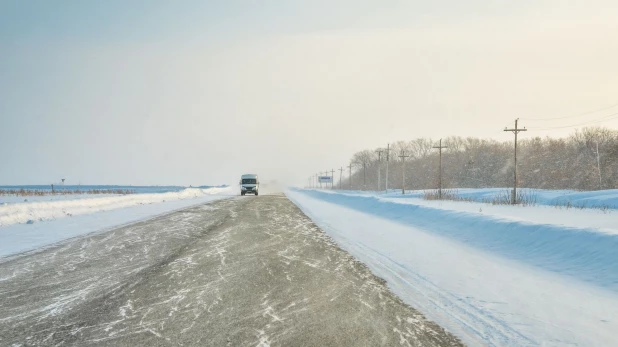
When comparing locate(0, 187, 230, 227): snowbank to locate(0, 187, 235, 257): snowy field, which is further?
locate(0, 187, 230, 227): snowbank

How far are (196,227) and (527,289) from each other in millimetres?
12228

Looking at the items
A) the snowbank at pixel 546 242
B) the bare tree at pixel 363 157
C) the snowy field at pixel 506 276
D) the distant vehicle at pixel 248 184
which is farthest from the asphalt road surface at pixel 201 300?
the bare tree at pixel 363 157

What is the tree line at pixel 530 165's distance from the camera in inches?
2445

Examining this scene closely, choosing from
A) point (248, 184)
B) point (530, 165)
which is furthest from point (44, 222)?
point (530, 165)

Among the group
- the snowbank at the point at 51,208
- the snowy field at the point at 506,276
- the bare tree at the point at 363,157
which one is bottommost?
the snowy field at the point at 506,276

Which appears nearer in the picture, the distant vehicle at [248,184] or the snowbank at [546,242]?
the snowbank at [546,242]

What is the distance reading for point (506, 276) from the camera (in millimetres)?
8125

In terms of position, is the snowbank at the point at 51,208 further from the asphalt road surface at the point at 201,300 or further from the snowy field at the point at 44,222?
the asphalt road surface at the point at 201,300

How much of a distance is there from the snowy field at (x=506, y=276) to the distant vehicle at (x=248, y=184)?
1688 inches

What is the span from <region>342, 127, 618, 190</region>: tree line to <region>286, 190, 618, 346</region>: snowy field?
1876 inches

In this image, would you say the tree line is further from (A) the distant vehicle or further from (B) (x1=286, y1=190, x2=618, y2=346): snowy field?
(B) (x1=286, y1=190, x2=618, y2=346): snowy field

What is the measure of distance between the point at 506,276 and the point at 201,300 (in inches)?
221

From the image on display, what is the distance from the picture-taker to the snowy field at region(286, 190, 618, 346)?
16.5 ft

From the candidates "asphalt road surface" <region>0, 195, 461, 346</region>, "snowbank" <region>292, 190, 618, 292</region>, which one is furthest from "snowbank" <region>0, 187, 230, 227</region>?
"snowbank" <region>292, 190, 618, 292</region>
